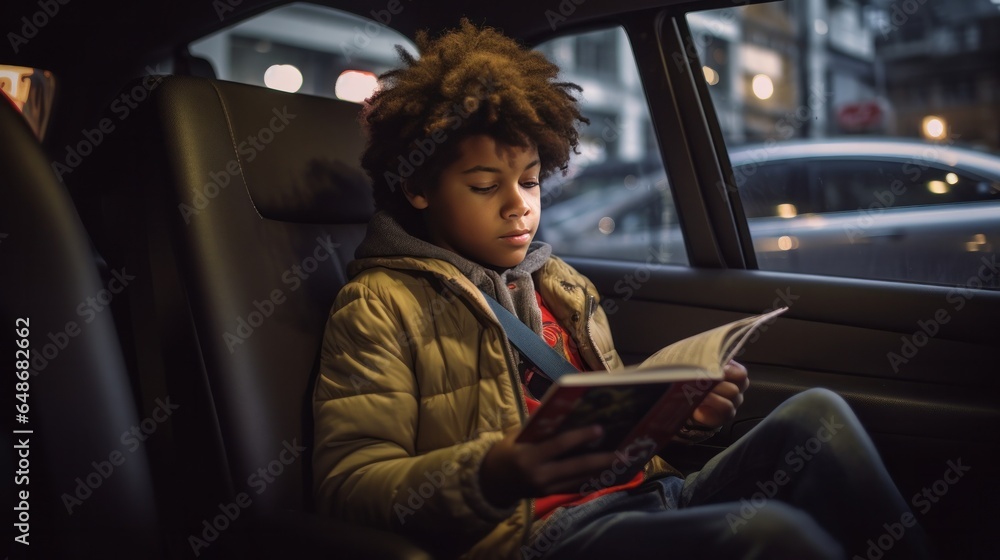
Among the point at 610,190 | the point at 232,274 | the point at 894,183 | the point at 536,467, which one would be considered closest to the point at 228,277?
the point at 232,274

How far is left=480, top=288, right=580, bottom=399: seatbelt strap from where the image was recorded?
1.49 m

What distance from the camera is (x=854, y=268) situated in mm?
2172

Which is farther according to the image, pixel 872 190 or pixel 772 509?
pixel 872 190

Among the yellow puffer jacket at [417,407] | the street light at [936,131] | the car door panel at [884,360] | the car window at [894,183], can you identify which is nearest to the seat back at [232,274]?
the yellow puffer jacket at [417,407]

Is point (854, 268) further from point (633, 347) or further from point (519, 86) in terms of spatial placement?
point (519, 86)

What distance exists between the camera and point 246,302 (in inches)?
57.2

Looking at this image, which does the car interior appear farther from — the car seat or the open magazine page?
the open magazine page

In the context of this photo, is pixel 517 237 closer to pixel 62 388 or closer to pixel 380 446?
pixel 380 446

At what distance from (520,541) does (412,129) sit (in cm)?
74

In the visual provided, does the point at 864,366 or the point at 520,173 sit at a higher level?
the point at 520,173

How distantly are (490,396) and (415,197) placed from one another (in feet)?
1.38

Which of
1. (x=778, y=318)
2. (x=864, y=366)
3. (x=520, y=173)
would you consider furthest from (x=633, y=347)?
(x=520, y=173)

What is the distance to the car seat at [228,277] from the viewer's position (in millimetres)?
1402

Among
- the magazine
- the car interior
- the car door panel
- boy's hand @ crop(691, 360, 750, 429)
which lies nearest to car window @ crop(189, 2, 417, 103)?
the car interior
